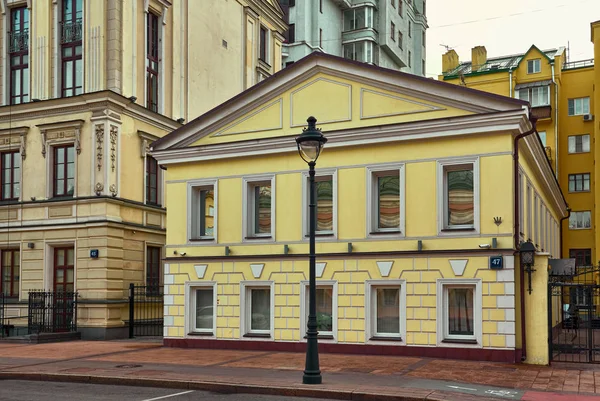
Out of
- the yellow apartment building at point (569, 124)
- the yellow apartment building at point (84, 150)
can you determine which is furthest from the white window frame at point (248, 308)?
the yellow apartment building at point (569, 124)

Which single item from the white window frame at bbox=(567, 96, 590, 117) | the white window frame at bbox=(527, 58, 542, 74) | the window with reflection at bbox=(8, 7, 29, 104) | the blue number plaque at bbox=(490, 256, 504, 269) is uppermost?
the white window frame at bbox=(527, 58, 542, 74)

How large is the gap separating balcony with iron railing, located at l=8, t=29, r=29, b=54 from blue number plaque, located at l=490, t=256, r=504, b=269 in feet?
70.0

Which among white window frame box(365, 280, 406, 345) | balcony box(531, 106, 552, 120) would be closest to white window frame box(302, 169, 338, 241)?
white window frame box(365, 280, 406, 345)

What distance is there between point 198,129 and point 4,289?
41.5ft

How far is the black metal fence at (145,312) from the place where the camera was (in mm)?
27625

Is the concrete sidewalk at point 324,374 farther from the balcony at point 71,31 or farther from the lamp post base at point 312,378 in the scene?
the balcony at point 71,31

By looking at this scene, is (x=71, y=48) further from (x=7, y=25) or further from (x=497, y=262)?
(x=497, y=262)

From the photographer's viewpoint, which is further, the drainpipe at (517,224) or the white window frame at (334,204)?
the white window frame at (334,204)

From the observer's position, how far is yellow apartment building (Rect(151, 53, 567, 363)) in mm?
18562

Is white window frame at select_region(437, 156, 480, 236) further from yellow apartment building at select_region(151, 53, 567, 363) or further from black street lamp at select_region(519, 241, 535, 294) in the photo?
black street lamp at select_region(519, 241, 535, 294)

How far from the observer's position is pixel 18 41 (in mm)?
30562

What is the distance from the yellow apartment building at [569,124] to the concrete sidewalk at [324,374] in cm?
3573

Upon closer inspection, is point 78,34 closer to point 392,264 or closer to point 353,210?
point 353,210

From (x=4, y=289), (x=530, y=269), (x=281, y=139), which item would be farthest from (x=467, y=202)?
(x=4, y=289)
